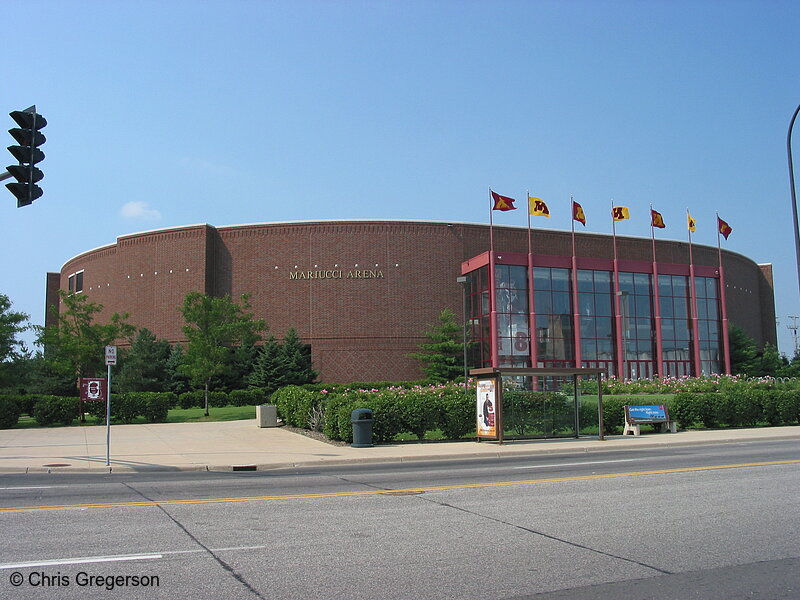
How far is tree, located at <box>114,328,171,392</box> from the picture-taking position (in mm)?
44812

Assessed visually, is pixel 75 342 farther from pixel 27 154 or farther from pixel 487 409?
pixel 27 154

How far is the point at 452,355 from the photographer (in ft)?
163

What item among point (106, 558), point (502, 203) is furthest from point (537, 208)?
point (106, 558)

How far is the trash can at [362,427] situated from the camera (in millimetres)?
20281

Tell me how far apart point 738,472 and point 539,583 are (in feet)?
31.5

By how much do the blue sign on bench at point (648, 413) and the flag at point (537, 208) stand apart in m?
22.7

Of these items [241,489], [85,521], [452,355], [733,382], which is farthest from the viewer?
[452,355]

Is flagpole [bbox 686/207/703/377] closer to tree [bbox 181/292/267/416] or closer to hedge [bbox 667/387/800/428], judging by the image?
hedge [bbox 667/387/800/428]

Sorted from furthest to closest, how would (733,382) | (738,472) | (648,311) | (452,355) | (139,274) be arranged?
1. (139,274)
2. (648,311)
3. (452,355)
4. (733,382)
5. (738,472)

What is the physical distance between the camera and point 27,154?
12742mm

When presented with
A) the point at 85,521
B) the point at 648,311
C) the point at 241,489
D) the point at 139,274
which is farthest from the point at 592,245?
the point at 85,521

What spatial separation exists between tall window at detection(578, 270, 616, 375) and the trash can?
32.4 m

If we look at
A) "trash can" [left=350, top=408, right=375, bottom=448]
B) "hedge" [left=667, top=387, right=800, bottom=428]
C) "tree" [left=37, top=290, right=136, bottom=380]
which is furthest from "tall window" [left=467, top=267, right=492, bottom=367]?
"trash can" [left=350, top=408, right=375, bottom=448]

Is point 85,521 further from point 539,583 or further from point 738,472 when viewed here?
point 738,472
